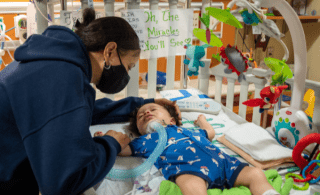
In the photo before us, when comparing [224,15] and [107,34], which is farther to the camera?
[224,15]

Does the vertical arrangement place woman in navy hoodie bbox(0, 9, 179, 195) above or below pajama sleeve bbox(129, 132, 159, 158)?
above

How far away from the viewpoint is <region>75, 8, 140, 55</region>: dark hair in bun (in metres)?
0.87

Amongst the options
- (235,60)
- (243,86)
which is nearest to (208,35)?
(235,60)

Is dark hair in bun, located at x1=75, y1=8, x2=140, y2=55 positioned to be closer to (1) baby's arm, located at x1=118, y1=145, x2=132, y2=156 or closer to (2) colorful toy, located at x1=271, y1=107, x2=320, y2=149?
(1) baby's arm, located at x1=118, y1=145, x2=132, y2=156

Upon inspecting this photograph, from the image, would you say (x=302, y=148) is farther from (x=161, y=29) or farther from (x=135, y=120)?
(x=161, y=29)

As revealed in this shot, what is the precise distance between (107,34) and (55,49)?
192mm

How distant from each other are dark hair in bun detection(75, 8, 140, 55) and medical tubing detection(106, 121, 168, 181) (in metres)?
0.45

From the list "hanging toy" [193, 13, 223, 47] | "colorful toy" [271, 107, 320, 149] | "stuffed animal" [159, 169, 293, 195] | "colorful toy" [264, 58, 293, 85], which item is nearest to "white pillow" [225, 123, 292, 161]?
"colorful toy" [271, 107, 320, 149]

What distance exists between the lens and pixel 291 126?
1.18 metres

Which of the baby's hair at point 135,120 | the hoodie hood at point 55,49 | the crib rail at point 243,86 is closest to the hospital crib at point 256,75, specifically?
the crib rail at point 243,86

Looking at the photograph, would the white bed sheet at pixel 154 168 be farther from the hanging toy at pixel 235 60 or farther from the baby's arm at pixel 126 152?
the hanging toy at pixel 235 60

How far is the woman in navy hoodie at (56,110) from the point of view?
66cm

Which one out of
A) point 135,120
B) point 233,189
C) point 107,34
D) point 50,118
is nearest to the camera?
point 50,118

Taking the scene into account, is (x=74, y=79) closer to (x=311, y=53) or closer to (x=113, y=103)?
(x=113, y=103)
